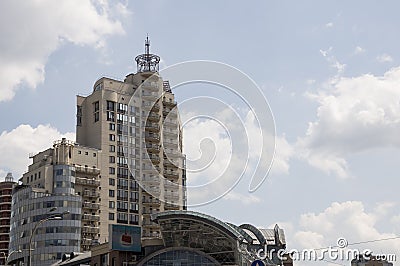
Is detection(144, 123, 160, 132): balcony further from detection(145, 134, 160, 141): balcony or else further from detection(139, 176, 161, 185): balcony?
detection(139, 176, 161, 185): balcony

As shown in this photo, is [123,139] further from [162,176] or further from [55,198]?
[55,198]

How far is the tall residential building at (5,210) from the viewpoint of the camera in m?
158

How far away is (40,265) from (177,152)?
36.6 meters

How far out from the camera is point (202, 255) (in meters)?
91.1

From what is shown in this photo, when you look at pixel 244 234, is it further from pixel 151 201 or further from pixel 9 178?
pixel 9 178

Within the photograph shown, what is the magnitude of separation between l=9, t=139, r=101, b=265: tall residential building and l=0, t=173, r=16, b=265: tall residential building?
100 ft

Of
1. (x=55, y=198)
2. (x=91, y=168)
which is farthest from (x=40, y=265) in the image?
(x=91, y=168)

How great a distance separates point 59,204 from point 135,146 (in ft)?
69.0

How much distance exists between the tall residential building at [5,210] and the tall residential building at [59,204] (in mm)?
30591

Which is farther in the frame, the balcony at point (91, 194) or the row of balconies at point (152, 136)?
the row of balconies at point (152, 136)

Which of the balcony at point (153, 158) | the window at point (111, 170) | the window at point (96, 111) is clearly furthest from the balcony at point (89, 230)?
the window at point (96, 111)

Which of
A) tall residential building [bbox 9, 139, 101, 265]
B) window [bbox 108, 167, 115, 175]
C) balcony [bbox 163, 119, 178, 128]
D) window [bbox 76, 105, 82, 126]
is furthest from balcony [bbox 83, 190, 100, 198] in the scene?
balcony [bbox 163, 119, 178, 128]

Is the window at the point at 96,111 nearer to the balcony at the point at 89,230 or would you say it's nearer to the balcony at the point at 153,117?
the balcony at the point at 153,117

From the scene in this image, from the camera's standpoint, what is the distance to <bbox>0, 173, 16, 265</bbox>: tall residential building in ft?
519
